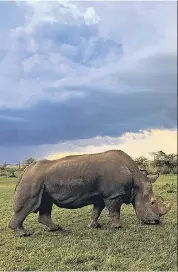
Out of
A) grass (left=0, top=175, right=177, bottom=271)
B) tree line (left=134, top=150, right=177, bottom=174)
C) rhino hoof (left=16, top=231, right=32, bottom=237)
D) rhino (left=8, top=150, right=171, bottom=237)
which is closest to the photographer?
grass (left=0, top=175, right=177, bottom=271)

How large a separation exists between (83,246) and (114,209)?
40.1 inches

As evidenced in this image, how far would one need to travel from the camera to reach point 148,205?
215 inches

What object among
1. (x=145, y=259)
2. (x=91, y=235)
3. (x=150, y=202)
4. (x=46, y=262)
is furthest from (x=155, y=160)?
(x=46, y=262)

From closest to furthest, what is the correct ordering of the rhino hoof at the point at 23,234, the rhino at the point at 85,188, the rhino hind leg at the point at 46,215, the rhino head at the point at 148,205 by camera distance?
the rhino hoof at the point at 23,234, the rhino at the point at 85,188, the rhino hind leg at the point at 46,215, the rhino head at the point at 148,205

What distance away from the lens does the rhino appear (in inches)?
187

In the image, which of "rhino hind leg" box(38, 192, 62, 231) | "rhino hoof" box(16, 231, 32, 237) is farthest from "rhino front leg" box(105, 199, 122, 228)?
"rhino hoof" box(16, 231, 32, 237)

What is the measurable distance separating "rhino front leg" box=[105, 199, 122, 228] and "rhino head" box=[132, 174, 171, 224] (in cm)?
21

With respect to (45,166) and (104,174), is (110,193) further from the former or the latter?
(45,166)

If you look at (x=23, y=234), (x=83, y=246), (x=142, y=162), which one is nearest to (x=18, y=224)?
(x=23, y=234)

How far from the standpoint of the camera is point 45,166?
5.03 metres

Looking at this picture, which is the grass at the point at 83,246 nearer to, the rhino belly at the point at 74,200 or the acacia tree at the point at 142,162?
the rhino belly at the point at 74,200

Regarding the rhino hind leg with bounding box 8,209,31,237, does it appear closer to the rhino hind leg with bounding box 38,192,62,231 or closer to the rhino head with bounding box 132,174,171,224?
the rhino hind leg with bounding box 38,192,62,231

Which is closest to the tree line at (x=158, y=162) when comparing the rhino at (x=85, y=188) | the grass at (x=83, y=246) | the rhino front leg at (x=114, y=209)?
the rhino at (x=85, y=188)

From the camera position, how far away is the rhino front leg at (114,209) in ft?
17.9
